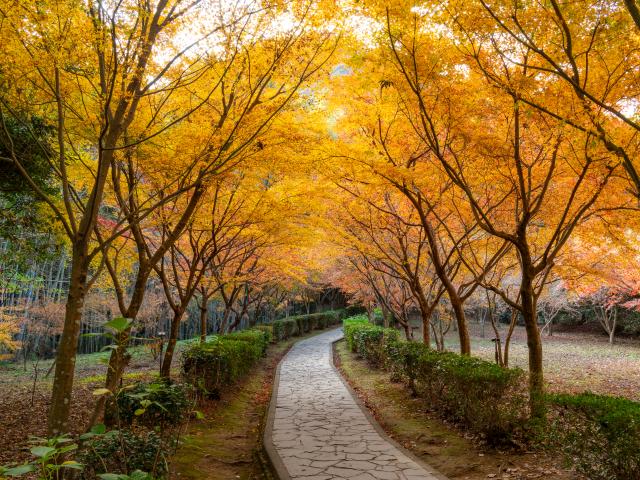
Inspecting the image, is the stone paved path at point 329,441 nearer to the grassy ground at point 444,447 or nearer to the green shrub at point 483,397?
the grassy ground at point 444,447

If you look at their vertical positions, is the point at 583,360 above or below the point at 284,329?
below

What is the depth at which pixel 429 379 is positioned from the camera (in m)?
7.64

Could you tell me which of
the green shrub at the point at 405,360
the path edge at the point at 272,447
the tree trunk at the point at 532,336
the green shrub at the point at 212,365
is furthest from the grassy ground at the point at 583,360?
the green shrub at the point at 212,365

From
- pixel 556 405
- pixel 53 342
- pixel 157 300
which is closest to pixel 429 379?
pixel 556 405

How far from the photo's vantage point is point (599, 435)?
3988 mm

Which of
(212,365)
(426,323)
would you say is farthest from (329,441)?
(426,323)

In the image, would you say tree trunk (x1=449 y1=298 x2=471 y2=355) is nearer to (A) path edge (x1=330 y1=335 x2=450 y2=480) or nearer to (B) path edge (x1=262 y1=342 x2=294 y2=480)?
(A) path edge (x1=330 y1=335 x2=450 y2=480)

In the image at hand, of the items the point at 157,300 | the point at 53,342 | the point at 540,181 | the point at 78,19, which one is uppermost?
the point at 78,19

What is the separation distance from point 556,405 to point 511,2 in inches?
161

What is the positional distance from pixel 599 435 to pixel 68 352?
15.6 feet

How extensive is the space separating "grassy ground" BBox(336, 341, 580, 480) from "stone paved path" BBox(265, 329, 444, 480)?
33cm

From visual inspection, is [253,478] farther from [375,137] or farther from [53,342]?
[53,342]

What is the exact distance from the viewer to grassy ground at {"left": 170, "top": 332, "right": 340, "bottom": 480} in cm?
535

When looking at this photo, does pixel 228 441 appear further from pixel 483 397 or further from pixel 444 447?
pixel 483 397
